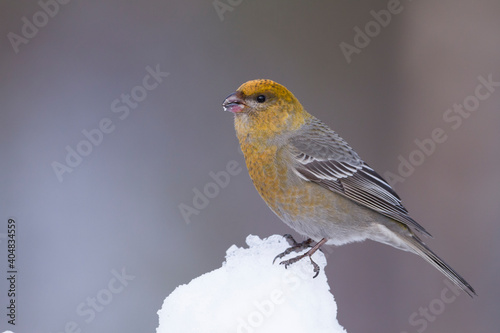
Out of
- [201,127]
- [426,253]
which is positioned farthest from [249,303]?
[201,127]

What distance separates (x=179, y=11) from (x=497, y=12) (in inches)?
85.5

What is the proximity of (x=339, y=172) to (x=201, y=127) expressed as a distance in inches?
63.0

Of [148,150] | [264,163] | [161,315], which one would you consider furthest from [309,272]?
[148,150]

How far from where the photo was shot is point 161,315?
1.33 metres

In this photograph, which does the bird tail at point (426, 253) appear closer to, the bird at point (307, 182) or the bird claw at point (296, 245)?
the bird at point (307, 182)

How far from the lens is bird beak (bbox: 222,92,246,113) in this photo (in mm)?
1997

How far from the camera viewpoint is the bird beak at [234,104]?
2.00m

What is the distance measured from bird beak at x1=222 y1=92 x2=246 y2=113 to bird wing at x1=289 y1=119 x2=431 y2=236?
344 millimetres

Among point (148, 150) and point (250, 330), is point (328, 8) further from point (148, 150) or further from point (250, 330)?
point (250, 330)

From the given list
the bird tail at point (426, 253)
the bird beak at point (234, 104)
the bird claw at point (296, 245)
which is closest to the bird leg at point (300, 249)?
the bird claw at point (296, 245)

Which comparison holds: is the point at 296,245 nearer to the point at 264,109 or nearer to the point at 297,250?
the point at 297,250

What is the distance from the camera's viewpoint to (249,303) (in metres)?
1.33

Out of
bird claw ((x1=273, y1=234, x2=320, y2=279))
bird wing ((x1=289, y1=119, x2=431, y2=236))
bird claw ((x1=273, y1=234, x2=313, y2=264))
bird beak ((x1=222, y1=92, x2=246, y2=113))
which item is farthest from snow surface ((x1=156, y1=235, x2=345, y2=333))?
bird wing ((x1=289, y1=119, x2=431, y2=236))

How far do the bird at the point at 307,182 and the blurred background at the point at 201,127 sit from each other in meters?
1.22
